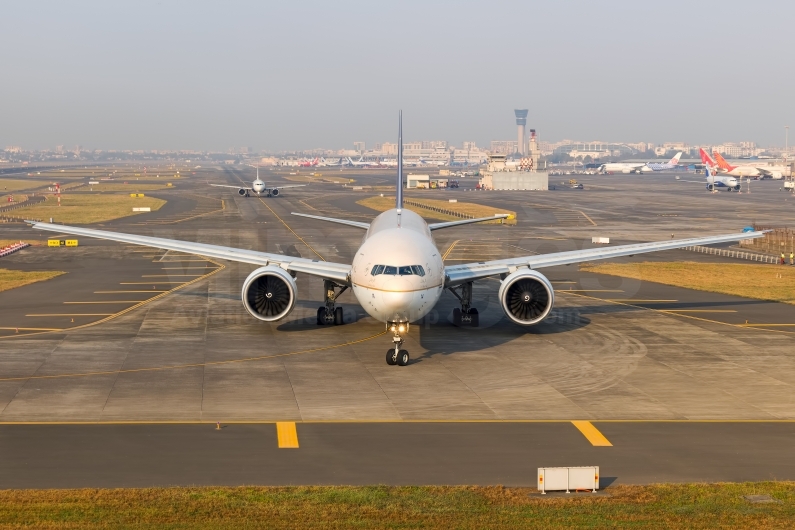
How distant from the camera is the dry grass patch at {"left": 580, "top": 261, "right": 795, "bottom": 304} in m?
53.9

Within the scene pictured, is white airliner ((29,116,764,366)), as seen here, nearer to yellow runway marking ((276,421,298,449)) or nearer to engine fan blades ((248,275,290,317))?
engine fan blades ((248,275,290,317))

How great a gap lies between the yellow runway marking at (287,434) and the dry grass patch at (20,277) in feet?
113

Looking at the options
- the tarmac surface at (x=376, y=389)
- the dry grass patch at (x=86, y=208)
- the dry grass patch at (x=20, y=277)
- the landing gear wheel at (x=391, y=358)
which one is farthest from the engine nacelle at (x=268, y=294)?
the dry grass patch at (x=86, y=208)

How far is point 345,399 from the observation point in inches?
1148

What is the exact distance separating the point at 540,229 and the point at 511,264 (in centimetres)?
6005

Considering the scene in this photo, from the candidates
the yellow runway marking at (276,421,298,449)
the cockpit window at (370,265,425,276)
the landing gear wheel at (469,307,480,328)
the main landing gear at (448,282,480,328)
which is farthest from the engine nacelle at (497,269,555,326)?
the yellow runway marking at (276,421,298,449)

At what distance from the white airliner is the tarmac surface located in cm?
147

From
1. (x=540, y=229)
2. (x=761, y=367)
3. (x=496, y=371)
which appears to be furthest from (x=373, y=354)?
(x=540, y=229)

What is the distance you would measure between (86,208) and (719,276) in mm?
96323

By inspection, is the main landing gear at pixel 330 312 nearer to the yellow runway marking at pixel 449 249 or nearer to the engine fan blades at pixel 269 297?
the engine fan blades at pixel 269 297

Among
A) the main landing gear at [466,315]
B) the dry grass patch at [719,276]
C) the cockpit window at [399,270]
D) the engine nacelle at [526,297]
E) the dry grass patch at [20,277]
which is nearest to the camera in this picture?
the cockpit window at [399,270]

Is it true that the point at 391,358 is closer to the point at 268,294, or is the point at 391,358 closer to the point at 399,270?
the point at 399,270

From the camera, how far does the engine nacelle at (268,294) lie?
38906mm

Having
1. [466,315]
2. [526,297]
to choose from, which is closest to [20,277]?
[466,315]
